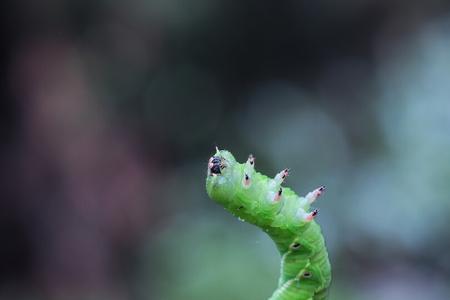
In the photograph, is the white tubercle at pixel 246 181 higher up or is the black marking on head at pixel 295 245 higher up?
the white tubercle at pixel 246 181

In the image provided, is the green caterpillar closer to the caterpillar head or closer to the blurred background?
the caterpillar head

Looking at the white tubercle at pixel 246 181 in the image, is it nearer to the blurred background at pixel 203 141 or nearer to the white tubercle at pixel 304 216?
the white tubercle at pixel 304 216

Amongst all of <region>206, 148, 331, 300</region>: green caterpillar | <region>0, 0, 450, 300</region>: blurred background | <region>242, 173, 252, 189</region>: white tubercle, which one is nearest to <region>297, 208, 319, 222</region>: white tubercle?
<region>206, 148, 331, 300</region>: green caterpillar

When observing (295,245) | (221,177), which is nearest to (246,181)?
(221,177)

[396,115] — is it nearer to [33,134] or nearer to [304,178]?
[304,178]

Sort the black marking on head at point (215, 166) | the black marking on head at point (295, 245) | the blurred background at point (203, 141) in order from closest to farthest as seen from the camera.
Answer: the black marking on head at point (215, 166) < the black marking on head at point (295, 245) < the blurred background at point (203, 141)

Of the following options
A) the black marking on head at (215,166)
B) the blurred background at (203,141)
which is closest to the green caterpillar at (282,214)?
the black marking on head at (215,166)
